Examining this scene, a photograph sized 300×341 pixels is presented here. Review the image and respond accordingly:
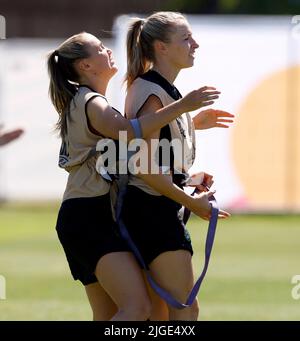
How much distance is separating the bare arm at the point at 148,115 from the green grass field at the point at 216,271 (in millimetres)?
3317

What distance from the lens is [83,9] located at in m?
32.0

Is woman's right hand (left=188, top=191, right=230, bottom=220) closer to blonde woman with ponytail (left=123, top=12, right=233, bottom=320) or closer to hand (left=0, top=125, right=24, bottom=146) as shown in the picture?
blonde woman with ponytail (left=123, top=12, right=233, bottom=320)

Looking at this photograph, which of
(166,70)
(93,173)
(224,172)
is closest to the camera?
(93,173)

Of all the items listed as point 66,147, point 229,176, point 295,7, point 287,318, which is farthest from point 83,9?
point 66,147

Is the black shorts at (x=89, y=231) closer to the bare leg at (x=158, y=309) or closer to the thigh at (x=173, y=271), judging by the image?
the thigh at (x=173, y=271)

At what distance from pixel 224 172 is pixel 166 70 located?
577 inches

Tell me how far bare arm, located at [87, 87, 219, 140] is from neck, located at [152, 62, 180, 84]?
290 mm

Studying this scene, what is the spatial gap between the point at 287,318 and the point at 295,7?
26305mm

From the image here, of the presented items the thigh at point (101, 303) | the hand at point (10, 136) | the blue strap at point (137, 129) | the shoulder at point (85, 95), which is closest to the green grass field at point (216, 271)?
the hand at point (10, 136)

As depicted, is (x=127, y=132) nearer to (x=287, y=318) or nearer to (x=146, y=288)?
(x=146, y=288)

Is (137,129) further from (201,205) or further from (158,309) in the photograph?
(158,309)

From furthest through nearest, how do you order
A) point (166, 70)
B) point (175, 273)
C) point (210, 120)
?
point (210, 120), point (166, 70), point (175, 273)

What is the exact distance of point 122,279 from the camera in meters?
5.62

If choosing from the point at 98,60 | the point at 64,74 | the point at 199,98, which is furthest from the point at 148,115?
the point at 64,74
